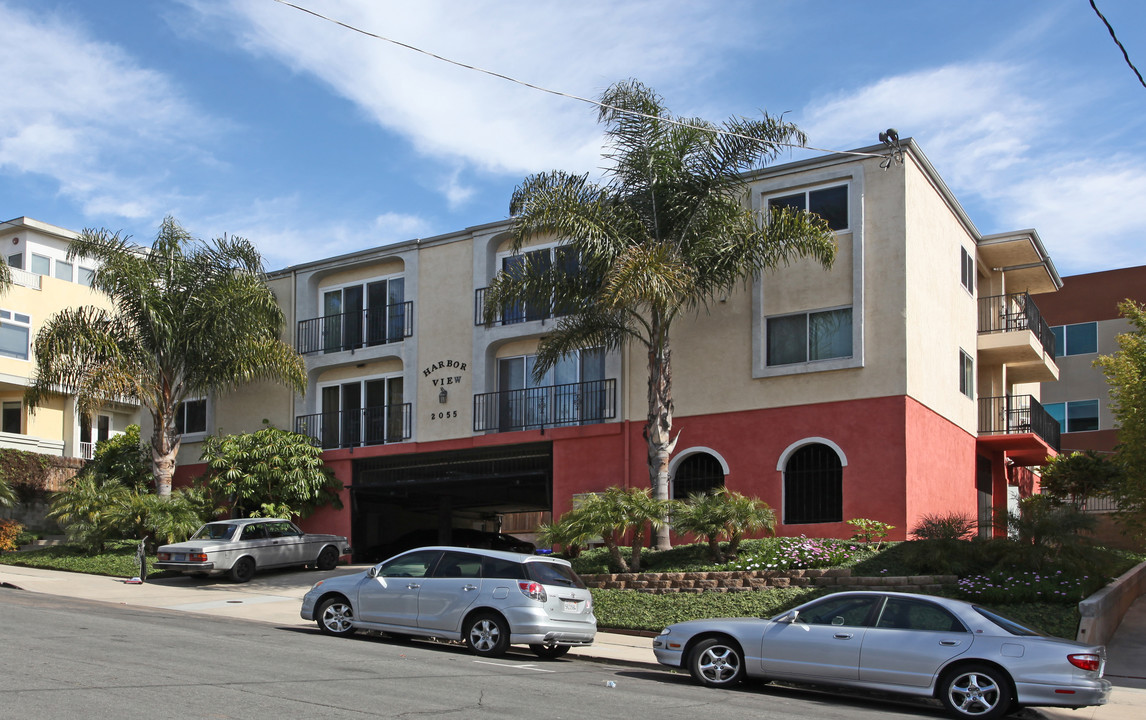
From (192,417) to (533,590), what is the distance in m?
21.0

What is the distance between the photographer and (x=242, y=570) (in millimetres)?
23828

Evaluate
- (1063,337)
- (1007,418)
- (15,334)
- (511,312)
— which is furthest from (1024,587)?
(15,334)

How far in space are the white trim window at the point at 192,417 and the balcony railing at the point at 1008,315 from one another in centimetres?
2100

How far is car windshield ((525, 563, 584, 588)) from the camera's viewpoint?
573 inches

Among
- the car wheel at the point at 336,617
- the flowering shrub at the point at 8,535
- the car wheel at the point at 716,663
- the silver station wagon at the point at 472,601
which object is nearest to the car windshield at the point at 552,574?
the silver station wagon at the point at 472,601

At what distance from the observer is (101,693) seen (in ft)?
31.4

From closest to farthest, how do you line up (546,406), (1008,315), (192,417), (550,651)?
(550,651)
(546,406)
(1008,315)
(192,417)

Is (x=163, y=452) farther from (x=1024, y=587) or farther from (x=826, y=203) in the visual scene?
(x=1024, y=587)

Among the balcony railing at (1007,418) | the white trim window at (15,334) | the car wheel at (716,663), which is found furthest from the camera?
the white trim window at (15,334)

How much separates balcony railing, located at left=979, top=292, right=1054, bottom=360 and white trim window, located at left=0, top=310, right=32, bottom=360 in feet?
105

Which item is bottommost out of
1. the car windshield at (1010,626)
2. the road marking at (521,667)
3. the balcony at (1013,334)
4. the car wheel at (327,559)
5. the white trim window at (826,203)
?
the road marking at (521,667)

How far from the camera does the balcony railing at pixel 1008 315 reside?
28.2 metres

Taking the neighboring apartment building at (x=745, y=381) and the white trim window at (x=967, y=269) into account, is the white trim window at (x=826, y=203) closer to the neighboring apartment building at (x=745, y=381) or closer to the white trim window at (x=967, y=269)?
the neighboring apartment building at (x=745, y=381)

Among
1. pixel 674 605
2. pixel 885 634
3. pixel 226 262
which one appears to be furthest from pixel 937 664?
pixel 226 262
